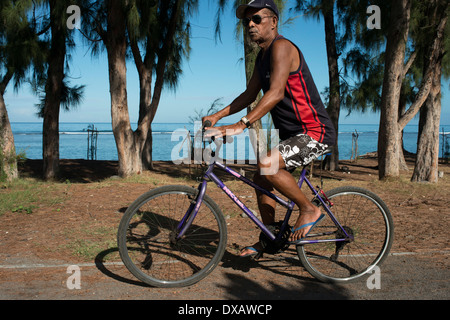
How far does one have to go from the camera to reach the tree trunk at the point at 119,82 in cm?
948

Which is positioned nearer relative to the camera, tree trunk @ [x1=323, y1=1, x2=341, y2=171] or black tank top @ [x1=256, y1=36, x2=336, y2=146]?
black tank top @ [x1=256, y1=36, x2=336, y2=146]

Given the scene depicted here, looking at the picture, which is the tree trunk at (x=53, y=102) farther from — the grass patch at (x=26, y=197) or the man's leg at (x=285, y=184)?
the man's leg at (x=285, y=184)

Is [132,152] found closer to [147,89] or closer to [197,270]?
[147,89]

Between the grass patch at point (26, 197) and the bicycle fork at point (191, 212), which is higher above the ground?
the bicycle fork at point (191, 212)

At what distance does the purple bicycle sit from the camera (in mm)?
3008

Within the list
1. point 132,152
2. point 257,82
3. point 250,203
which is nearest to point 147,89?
point 132,152

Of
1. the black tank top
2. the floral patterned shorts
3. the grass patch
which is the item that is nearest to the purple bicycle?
the floral patterned shorts

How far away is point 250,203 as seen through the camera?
641 centimetres

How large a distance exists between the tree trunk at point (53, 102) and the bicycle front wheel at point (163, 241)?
8.32m

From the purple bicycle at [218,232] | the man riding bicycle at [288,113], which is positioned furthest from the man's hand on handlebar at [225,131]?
the purple bicycle at [218,232]

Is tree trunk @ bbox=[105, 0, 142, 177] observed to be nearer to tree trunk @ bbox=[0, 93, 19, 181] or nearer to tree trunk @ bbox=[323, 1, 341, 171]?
tree trunk @ bbox=[0, 93, 19, 181]

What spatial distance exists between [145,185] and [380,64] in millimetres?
8772

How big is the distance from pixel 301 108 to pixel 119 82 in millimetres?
7352

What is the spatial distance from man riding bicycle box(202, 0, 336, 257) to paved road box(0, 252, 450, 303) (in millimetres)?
423
